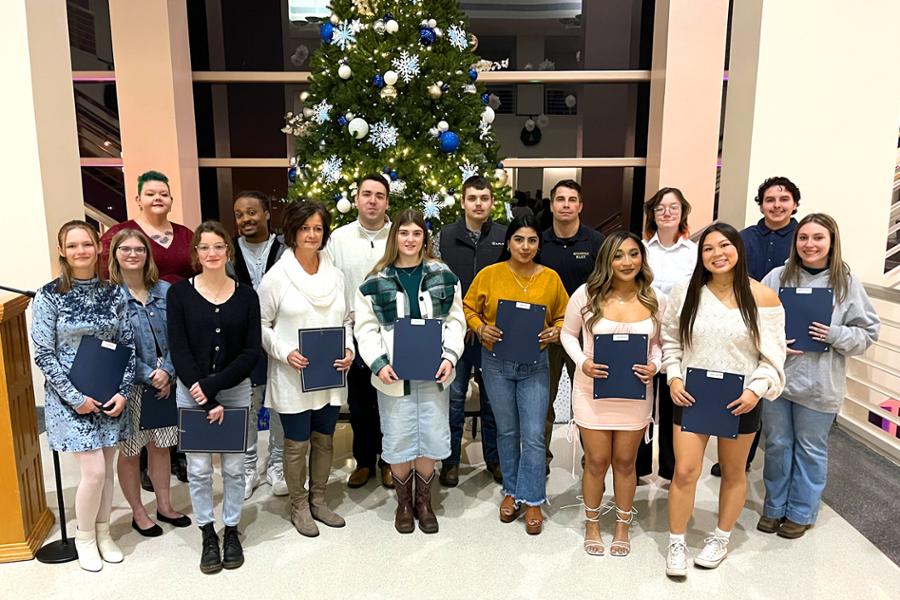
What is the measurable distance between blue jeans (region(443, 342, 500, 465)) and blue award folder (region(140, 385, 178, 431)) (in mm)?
1491

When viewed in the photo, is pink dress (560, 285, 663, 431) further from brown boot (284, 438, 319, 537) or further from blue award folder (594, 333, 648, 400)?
brown boot (284, 438, 319, 537)

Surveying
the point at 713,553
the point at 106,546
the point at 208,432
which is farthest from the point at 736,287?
the point at 106,546

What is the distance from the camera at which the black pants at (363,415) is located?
351 cm

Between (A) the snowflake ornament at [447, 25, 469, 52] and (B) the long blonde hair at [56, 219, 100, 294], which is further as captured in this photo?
(A) the snowflake ornament at [447, 25, 469, 52]

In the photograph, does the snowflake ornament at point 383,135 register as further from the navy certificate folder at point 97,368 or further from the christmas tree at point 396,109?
the navy certificate folder at point 97,368

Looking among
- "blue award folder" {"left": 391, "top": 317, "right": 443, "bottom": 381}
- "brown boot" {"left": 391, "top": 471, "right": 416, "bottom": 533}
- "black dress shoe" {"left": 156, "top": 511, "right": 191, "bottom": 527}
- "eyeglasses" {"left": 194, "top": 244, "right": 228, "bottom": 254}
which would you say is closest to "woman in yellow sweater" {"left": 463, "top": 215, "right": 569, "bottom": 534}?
"blue award folder" {"left": 391, "top": 317, "right": 443, "bottom": 381}

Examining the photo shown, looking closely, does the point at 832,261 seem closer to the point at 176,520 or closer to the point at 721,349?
the point at 721,349

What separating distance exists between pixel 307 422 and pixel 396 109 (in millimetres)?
2320

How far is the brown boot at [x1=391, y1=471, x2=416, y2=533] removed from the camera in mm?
3010

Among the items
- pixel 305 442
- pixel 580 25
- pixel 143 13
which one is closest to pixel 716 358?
pixel 305 442

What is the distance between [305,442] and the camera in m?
2.95

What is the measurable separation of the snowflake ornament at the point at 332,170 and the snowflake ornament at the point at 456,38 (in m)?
1.18

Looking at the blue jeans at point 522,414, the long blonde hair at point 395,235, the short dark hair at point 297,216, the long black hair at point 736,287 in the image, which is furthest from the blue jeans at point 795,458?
the short dark hair at point 297,216

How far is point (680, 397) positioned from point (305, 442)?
70.9 inches
